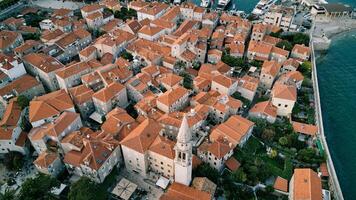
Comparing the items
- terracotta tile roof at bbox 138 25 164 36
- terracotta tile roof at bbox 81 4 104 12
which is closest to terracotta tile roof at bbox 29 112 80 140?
terracotta tile roof at bbox 138 25 164 36

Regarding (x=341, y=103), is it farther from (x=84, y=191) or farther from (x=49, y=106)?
(x=49, y=106)

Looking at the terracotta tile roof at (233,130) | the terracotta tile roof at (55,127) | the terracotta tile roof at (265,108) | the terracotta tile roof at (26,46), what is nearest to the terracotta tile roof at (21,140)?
the terracotta tile roof at (55,127)

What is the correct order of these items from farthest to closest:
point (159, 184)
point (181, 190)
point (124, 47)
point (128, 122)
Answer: point (124, 47)
point (128, 122)
point (159, 184)
point (181, 190)

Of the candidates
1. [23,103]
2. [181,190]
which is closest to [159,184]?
[181,190]

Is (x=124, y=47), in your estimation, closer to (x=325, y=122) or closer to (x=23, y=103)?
(x=23, y=103)

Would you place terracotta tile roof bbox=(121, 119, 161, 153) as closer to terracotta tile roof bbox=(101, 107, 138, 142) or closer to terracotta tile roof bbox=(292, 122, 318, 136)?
terracotta tile roof bbox=(101, 107, 138, 142)

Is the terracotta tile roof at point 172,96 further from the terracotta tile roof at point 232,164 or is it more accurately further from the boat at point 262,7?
the boat at point 262,7
